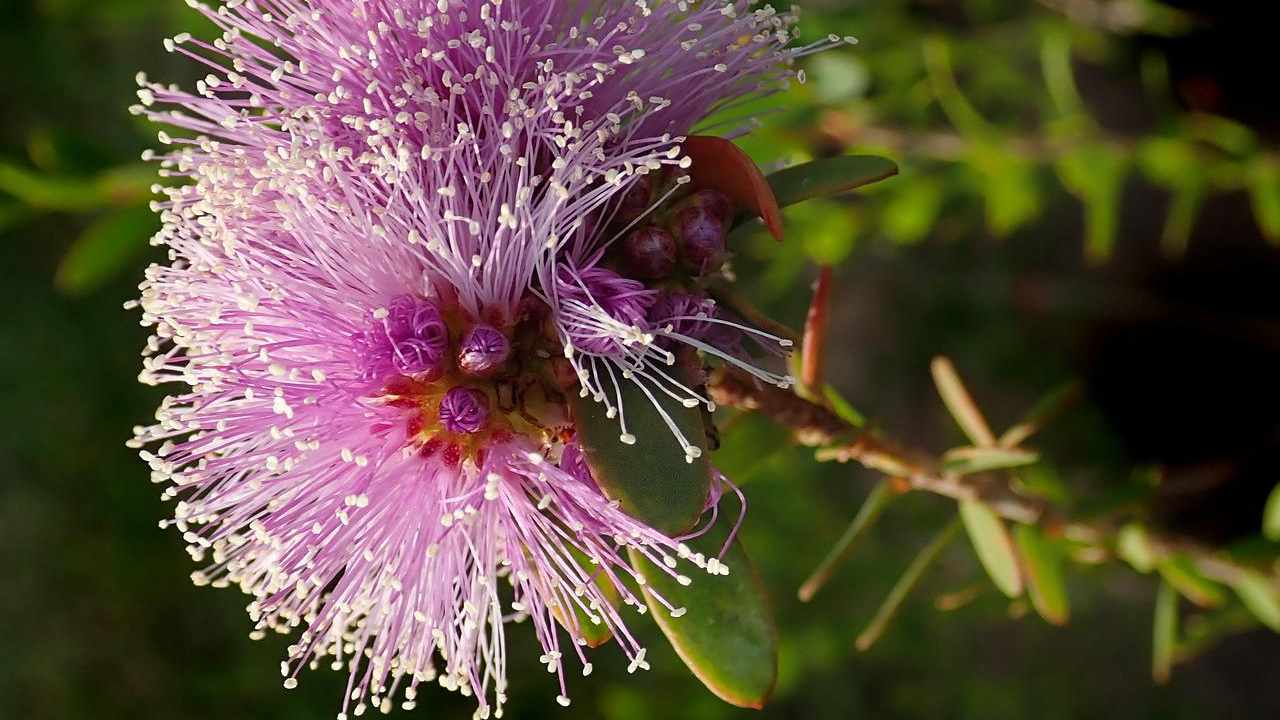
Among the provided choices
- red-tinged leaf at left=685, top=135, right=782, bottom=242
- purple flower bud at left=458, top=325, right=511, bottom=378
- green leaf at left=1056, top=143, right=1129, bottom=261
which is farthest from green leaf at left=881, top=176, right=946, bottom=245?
purple flower bud at left=458, top=325, right=511, bottom=378

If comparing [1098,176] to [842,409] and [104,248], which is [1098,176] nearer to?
[842,409]

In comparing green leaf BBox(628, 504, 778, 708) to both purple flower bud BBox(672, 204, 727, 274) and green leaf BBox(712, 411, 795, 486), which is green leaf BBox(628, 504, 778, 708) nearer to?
green leaf BBox(712, 411, 795, 486)

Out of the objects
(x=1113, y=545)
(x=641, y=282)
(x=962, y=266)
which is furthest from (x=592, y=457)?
(x=962, y=266)

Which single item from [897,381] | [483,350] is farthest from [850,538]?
[897,381]

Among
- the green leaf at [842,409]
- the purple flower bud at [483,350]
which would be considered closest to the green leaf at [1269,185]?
the green leaf at [842,409]

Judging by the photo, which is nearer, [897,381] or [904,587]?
[904,587]

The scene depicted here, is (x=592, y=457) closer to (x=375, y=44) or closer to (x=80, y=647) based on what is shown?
(x=375, y=44)
